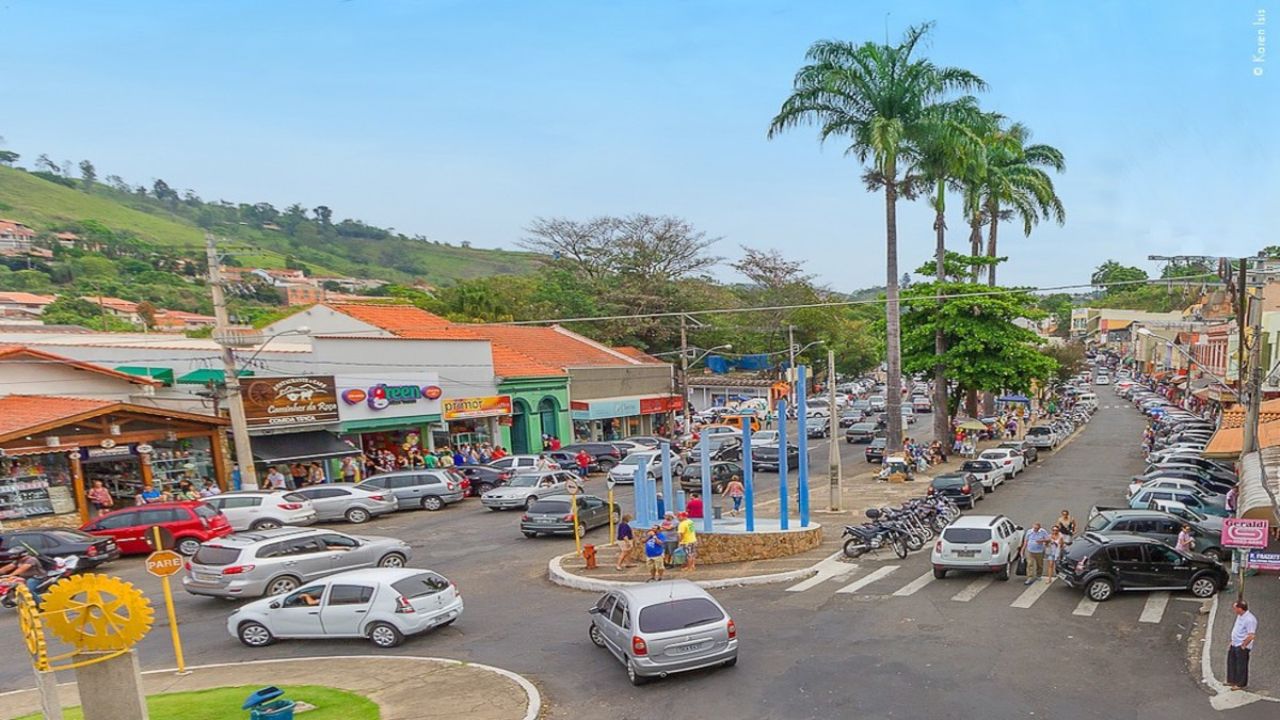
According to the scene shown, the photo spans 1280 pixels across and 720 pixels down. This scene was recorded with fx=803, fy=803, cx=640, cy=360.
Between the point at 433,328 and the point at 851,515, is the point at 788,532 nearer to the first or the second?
the point at 851,515

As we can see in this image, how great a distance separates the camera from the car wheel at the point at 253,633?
48.8 feet

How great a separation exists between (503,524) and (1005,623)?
54.8 ft

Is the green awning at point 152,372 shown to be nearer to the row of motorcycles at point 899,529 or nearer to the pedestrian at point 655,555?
the pedestrian at point 655,555

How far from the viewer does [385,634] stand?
1454cm

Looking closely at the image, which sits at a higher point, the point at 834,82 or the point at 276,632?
the point at 834,82

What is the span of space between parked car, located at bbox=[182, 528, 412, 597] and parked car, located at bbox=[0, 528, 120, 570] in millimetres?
4541

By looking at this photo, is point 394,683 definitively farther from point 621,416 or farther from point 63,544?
point 621,416

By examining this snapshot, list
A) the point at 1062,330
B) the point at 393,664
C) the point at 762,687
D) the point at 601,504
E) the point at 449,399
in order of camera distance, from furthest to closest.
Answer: the point at 1062,330
the point at 449,399
the point at 601,504
the point at 393,664
the point at 762,687

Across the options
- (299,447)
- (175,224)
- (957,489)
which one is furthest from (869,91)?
(175,224)

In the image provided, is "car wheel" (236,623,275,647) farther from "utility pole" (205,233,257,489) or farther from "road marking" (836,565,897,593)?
"utility pole" (205,233,257,489)

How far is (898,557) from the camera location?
21.1 metres

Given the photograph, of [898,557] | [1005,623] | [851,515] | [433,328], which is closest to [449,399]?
[433,328]

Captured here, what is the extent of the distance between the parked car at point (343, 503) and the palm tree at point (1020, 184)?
34.3 metres

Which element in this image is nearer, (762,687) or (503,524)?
(762,687)
